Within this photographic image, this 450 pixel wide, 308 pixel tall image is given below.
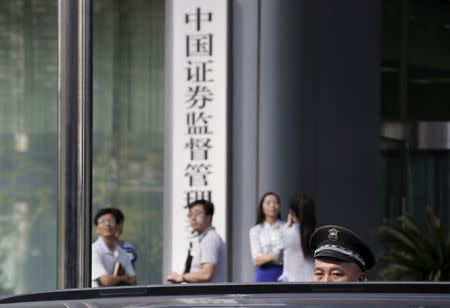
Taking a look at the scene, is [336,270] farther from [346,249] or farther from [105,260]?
[105,260]

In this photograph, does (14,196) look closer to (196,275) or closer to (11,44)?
(11,44)

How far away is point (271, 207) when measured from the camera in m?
9.40

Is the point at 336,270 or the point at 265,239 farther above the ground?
the point at 336,270

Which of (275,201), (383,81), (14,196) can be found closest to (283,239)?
(275,201)

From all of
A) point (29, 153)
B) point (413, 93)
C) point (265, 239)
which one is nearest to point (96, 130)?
point (29, 153)

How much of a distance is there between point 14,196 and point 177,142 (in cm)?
239

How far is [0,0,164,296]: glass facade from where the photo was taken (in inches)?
479

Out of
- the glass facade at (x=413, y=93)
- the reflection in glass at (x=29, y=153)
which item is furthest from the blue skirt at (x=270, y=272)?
the glass facade at (x=413, y=93)

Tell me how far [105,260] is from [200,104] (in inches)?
148

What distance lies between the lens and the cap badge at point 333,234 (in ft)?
12.7

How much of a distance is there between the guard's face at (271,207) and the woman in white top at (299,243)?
2.33 feet

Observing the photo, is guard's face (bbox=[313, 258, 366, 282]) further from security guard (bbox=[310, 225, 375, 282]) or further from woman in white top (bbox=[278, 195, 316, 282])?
woman in white top (bbox=[278, 195, 316, 282])

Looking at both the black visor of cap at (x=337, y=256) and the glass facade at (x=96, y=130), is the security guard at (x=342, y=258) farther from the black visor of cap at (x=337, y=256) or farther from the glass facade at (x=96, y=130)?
the glass facade at (x=96, y=130)

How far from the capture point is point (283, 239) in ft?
28.2
